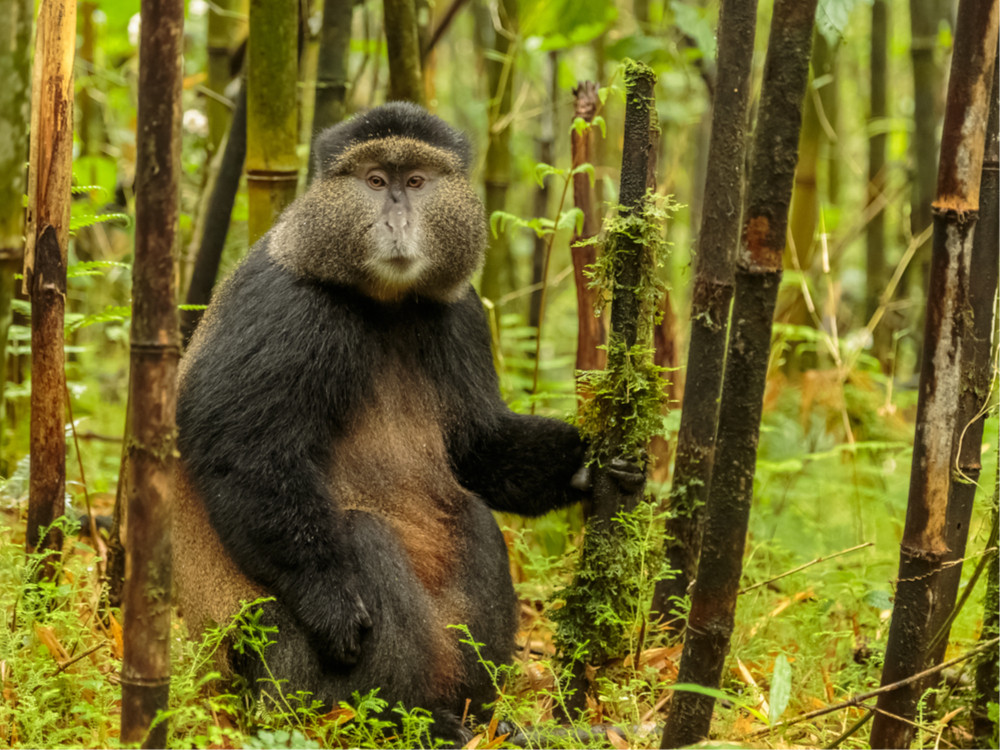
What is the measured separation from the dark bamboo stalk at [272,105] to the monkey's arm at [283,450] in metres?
0.75

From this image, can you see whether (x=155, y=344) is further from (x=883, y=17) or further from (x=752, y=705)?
(x=883, y=17)

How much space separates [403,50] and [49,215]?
1913mm

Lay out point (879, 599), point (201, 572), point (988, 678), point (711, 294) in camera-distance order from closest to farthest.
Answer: point (988, 678) < point (711, 294) < point (201, 572) < point (879, 599)

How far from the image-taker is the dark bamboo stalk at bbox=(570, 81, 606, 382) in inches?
157

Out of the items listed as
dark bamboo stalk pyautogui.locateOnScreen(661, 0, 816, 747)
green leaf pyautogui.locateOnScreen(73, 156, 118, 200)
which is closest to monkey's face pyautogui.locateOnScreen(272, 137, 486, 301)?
dark bamboo stalk pyautogui.locateOnScreen(661, 0, 816, 747)

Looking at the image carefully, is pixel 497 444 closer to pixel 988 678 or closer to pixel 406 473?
pixel 406 473

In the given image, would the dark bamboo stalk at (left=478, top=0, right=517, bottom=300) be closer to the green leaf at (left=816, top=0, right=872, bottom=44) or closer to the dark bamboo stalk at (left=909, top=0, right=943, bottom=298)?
the green leaf at (left=816, top=0, right=872, bottom=44)

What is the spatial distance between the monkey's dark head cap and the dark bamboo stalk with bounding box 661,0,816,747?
1452 millimetres

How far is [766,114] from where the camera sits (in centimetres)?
261

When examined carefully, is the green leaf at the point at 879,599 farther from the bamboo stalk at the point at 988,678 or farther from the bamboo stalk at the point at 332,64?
the bamboo stalk at the point at 332,64

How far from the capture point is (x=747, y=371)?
8.45ft

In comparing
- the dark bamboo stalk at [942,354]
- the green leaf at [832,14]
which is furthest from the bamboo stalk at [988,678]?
the green leaf at [832,14]

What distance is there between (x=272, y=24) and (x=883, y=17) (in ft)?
17.0

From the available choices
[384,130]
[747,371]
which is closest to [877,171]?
[384,130]
